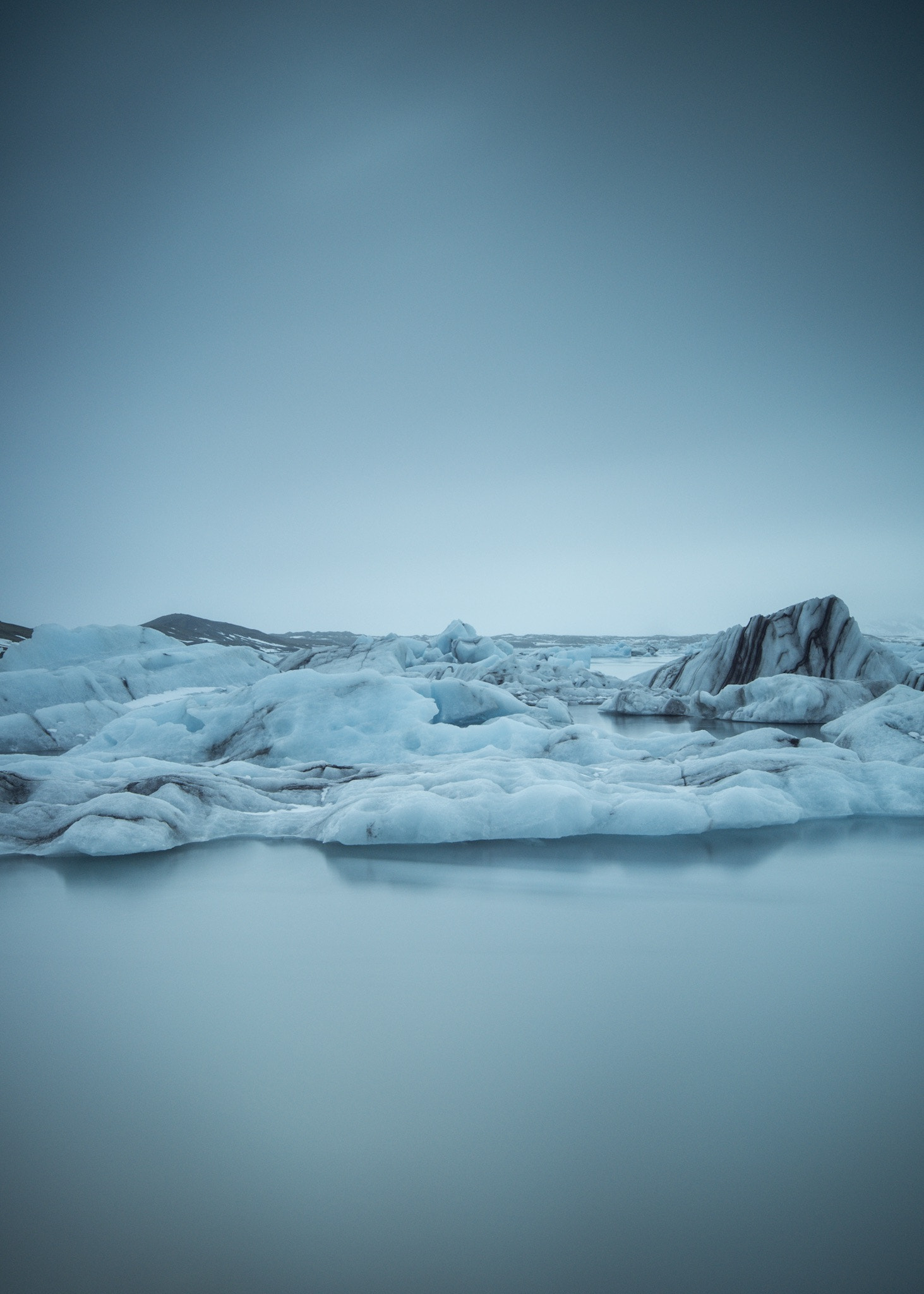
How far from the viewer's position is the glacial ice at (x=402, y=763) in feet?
15.3

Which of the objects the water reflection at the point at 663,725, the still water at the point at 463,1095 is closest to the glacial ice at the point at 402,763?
the water reflection at the point at 663,725

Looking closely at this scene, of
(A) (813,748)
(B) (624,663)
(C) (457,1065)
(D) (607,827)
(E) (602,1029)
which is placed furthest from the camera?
(B) (624,663)

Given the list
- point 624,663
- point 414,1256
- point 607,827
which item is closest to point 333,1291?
point 414,1256

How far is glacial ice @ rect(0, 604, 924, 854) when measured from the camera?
15.3ft

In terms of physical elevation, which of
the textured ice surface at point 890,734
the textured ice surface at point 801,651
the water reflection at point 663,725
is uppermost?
the textured ice surface at point 801,651

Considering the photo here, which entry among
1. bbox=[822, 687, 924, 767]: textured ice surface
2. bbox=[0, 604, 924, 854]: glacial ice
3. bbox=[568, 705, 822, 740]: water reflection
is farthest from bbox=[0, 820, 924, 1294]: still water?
bbox=[568, 705, 822, 740]: water reflection

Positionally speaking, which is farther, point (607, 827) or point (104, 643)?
point (104, 643)

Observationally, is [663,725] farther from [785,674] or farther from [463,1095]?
[463,1095]

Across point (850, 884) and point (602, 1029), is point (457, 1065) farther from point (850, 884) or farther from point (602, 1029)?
point (850, 884)

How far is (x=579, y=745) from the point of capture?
24.6ft

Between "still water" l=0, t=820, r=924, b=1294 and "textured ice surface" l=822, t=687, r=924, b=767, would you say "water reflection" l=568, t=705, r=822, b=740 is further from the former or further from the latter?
"still water" l=0, t=820, r=924, b=1294

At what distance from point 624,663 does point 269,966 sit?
38146 millimetres

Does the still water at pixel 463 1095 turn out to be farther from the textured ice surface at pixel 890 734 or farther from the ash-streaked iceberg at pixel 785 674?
the ash-streaked iceberg at pixel 785 674

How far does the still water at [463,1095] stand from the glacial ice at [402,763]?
125cm
